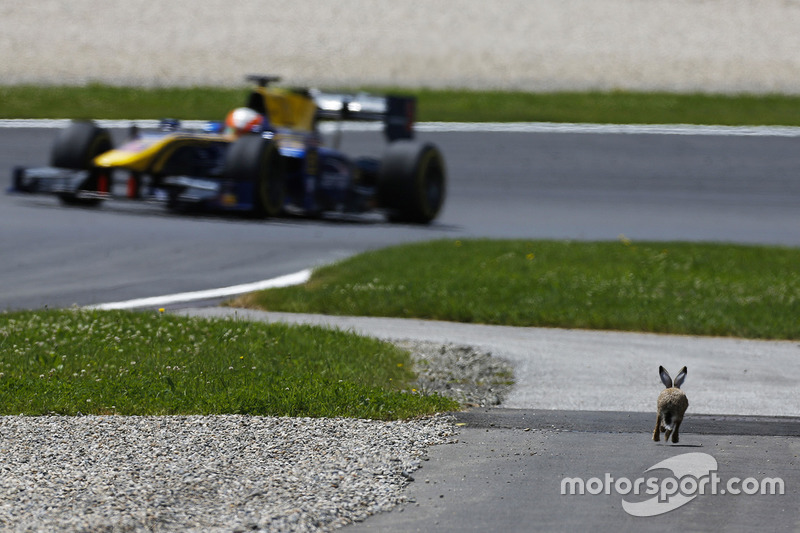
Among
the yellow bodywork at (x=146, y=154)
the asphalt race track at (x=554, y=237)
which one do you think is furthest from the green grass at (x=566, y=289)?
the yellow bodywork at (x=146, y=154)

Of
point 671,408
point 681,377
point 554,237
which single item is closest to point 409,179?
point 554,237

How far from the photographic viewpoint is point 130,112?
30.8 meters

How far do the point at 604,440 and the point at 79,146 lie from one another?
15.4 meters

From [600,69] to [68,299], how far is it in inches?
1310

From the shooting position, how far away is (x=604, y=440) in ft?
22.0

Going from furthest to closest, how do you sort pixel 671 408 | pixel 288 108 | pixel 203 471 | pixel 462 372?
1. pixel 288 108
2. pixel 462 372
3. pixel 671 408
4. pixel 203 471

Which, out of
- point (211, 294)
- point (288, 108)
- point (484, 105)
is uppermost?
point (484, 105)

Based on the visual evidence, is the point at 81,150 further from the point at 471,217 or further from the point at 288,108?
the point at 471,217

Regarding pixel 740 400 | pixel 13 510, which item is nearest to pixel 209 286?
pixel 740 400

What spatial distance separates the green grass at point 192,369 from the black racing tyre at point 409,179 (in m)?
11.1

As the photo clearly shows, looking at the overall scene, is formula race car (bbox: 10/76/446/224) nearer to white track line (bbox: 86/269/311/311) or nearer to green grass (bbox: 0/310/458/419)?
white track line (bbox: 86/269/311/311)

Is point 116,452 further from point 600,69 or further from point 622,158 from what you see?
point 600,69

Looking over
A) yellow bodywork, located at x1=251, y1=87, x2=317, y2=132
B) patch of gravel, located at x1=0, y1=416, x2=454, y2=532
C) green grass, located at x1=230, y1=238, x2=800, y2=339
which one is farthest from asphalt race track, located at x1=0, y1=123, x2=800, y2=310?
patch of gravel, located at x1=0, y1=416, x2=454, y2=532

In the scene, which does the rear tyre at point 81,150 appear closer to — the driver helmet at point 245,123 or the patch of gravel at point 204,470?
the driver helmet at point 245,123
